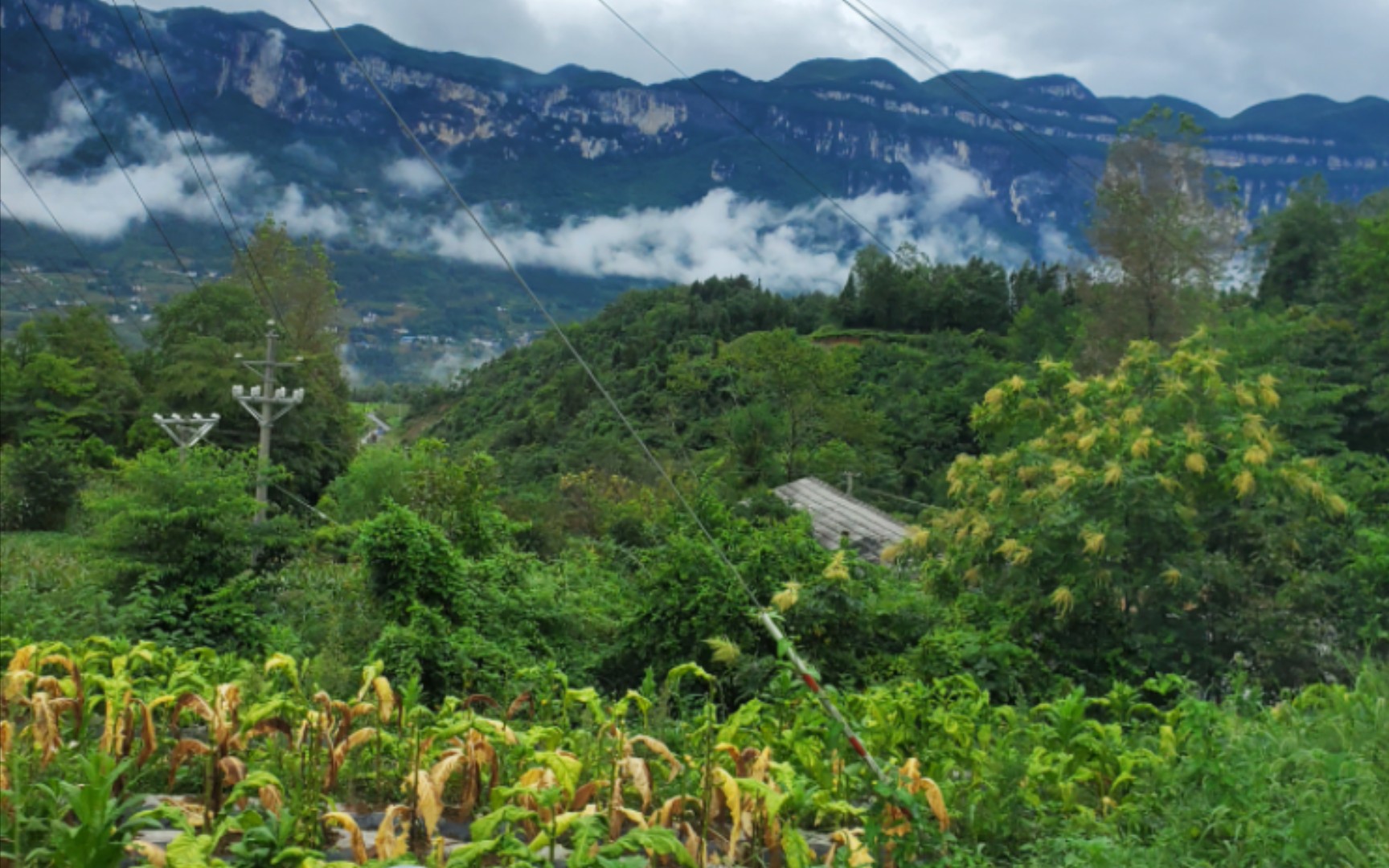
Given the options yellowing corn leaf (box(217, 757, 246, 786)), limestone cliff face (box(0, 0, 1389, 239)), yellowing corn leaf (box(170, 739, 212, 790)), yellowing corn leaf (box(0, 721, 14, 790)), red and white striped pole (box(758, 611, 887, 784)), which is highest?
limestone cliff face (box(0, 0, 1389, 239))

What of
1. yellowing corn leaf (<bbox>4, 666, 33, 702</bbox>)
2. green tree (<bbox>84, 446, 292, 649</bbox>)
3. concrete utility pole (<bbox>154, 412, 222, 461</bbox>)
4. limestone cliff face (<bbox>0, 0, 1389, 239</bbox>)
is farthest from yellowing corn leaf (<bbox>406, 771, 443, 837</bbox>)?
limestone cliff face (<bbox>0, 0, 1389, 239</bbox>)

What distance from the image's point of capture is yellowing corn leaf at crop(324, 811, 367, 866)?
3.06 m

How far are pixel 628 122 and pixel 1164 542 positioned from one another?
111 m

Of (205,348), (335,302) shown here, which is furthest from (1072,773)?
(335,302)

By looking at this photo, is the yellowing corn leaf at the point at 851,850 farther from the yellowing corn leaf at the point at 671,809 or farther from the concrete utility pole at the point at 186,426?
the concrete utility pole at the point at 186,426

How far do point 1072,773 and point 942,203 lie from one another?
274 ft

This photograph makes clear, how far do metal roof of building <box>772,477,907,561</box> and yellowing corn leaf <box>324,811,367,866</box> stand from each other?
16.1m

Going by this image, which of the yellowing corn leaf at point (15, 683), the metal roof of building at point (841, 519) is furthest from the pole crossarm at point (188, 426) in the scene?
the yellowing corn leaf at point (15, 683)

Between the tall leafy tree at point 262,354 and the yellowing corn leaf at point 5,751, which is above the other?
the yellowing corn leaf at point 5,751

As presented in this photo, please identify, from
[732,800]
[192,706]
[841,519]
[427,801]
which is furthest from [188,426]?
[732,800]

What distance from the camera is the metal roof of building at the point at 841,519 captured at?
20812 mm

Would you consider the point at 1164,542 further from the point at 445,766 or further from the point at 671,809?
the point at 445,766

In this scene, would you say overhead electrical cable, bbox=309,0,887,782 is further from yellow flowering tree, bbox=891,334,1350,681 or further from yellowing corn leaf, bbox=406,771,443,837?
yellow flowering tree, bbox=891,334,1350,681

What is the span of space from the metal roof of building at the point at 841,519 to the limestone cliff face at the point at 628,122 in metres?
21.7
